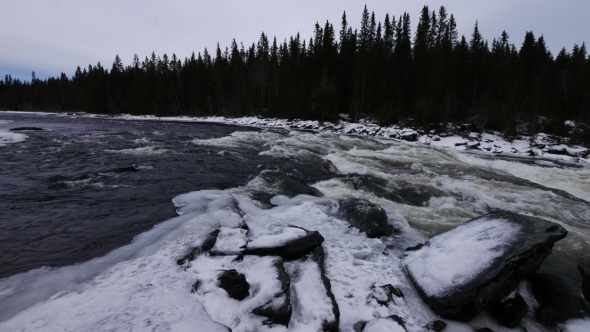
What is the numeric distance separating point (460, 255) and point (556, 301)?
1.42m

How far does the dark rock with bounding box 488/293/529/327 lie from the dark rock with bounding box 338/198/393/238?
2.55 metres

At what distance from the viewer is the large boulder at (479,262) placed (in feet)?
13.7

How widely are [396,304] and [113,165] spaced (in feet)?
41.5

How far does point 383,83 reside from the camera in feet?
144

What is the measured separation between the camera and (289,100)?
A: 50625 mm

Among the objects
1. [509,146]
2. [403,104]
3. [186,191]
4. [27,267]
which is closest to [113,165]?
[186,191]

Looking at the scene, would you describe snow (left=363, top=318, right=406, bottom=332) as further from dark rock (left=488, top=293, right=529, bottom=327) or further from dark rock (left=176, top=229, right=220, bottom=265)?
dark rock (left=176, top=229, right=220, bottom=265)

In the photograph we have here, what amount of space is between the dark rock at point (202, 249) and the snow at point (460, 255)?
12.3 feet

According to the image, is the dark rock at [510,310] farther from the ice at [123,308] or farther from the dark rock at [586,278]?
the ice at [123,308]

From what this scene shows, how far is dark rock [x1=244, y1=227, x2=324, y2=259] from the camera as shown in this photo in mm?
5180

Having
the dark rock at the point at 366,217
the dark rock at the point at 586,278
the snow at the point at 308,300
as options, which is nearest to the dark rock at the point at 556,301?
the dark rock at the point at 586,278

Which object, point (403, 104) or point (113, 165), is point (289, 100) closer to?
point (403, 104)

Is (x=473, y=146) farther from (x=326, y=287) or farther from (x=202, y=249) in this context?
(x=202, y=249)

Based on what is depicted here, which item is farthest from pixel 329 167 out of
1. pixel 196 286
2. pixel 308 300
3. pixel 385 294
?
pixel 196 286
